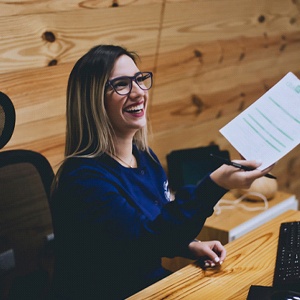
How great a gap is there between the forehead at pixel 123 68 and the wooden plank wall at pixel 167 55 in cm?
55

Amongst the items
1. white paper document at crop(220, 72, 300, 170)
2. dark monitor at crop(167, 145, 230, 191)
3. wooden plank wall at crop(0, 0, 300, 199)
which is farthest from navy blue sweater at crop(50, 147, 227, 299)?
dark monitor at crop(167, 145, 230, 191)

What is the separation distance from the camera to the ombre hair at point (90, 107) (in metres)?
1.54

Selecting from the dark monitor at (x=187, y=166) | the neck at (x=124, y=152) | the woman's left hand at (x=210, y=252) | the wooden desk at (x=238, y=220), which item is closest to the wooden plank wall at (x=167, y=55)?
the dark monitor at (x=187, y=166)

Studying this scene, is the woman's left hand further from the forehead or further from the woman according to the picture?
the forehead

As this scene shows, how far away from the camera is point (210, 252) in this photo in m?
1.48

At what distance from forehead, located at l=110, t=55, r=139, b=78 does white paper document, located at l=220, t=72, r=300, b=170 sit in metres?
0.38

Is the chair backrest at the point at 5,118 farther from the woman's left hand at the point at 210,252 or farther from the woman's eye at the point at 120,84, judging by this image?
the woman's left hand at the point at 210,252

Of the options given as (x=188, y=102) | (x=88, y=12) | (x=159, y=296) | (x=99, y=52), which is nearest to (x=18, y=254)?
(x=159, y=296)

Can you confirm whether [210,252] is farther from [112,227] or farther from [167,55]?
[167,55]

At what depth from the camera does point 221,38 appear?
2.80 m

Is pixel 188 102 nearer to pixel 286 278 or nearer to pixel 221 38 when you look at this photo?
pixel 221 38

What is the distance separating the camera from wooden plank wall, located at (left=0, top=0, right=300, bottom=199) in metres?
2.00

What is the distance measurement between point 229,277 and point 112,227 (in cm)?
32

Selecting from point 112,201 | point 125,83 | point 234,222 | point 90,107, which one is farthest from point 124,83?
point 234,222
